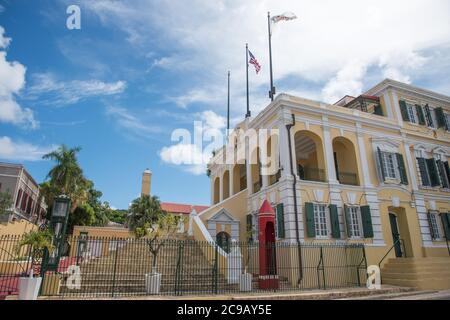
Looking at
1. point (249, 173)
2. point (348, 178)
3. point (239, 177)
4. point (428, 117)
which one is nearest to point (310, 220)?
point (348, 178)

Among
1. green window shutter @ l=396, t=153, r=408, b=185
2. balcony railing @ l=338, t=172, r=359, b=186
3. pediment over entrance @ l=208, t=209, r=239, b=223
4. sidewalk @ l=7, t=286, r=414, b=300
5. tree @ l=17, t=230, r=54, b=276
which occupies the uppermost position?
green window shutter @ l=396, t=153, r=408, b=185

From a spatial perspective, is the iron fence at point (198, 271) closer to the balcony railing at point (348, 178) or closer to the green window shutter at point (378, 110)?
the balcony railing at point (348, 178)

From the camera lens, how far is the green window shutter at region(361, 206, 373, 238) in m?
15.2

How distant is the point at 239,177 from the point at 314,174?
7.63 metres

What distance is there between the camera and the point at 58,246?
991 centimetres

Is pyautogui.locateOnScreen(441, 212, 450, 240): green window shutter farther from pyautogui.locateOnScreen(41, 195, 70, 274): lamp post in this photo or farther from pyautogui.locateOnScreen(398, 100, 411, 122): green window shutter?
pyautogui.locateOnScreen(41, 195, 70, 274): lamp post

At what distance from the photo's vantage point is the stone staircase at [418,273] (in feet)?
43.3

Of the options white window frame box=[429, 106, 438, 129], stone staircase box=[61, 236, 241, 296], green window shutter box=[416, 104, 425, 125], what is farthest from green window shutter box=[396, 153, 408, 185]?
stone staircase box=[61, 236, 241, 296]

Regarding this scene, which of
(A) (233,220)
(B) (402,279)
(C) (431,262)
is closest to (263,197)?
(A) (233,220)

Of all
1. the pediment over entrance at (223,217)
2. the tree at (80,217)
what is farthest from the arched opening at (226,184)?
the tree at (80,217)

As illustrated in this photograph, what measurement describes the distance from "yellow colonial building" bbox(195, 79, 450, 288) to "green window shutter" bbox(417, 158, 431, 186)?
0.07 metres

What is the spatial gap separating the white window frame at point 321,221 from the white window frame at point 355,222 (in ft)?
3.91

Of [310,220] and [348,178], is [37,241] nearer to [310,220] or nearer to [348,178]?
[310,220]
